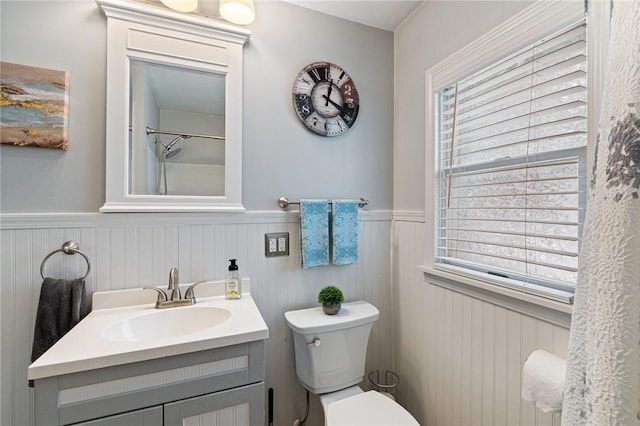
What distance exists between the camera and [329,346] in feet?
4.38

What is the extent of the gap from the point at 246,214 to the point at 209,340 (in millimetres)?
644

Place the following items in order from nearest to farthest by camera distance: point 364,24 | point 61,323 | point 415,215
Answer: point 61,323 → point 415,215 → point 364,24

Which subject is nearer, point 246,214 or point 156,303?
point 156,303

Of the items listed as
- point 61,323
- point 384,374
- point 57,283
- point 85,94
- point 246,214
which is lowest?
point 384,374

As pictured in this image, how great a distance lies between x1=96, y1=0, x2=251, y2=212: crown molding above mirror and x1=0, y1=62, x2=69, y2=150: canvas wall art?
0.16m

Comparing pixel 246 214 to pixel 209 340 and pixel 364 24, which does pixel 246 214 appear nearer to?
pixel 209 340

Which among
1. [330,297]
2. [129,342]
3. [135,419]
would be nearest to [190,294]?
[129,342]

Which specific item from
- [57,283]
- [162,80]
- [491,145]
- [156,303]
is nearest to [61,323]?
[57,283]

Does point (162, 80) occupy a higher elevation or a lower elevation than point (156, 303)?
higher

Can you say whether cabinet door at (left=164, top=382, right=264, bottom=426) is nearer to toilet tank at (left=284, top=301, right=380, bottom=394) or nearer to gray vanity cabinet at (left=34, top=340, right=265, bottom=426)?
gray vanity cabinet at (left=34, top=340, right=265, bottom=426)

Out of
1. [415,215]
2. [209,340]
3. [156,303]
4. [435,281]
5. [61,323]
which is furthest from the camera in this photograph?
[415,215]

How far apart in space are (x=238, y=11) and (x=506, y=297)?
1.67 meters

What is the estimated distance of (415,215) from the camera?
156 cm

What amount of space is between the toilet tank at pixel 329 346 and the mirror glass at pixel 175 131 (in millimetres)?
763
